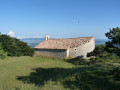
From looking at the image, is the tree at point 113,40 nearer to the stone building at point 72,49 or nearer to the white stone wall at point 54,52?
the stone building at point 72,49

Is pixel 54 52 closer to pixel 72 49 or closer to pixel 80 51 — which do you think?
pixel 72 49

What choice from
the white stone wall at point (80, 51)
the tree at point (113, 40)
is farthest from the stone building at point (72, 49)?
the tree at point (113, 40)

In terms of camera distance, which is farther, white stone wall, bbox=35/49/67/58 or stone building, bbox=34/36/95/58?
white stone wall, bbox=35/49/67/58

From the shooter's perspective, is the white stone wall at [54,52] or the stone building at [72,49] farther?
the white stone wall at [54,52]

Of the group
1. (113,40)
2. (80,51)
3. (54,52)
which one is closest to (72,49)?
(80,51)

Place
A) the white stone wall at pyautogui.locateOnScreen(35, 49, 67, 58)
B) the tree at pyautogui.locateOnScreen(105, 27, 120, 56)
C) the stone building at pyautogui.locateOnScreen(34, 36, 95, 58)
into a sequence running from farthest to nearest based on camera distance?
the white stone wall at pyautogui.locateOnScreen(35, 49, 67, 58), the stone building at pyautogui.locateOnScreen(34, 36, 95, 58), the tree at pyautogui.locateOnScreen(105, 27, 120, 56)

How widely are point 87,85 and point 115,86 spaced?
1532mm

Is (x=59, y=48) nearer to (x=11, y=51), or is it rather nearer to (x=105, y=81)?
(x=11, y=51)

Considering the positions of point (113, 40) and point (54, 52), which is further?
point (54, 52)

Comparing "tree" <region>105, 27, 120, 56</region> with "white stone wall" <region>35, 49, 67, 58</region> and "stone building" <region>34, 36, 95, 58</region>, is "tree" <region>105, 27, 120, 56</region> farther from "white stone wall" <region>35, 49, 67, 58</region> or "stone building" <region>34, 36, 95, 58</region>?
"white stone wall" <region>35, 49, 67, 58</region>

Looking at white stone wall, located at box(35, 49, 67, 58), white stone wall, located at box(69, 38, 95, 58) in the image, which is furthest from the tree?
white stone wall, located at box(35, 49, 67, 58)

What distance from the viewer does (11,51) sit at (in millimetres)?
30516

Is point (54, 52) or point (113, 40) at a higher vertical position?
point (113, 40)

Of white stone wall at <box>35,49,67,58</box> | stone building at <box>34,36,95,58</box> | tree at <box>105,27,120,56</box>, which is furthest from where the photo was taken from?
white stone wall at <box>35,49,67,58</box>
